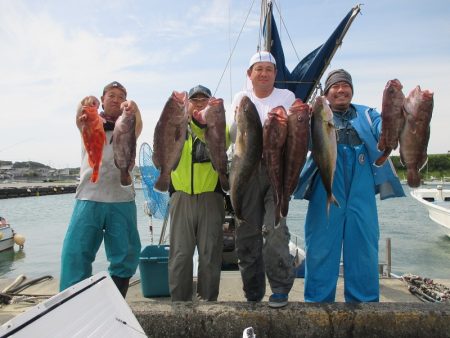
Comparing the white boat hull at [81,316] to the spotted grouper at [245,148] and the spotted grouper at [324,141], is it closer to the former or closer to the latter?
the spotted grouper at [245,148]

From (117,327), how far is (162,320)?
109cm

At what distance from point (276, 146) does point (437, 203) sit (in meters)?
24.7

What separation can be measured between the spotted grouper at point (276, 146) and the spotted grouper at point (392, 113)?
894 mm

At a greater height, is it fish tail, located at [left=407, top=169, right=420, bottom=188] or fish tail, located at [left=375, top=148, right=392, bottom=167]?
fish tail, located at [left=375, top=148, right=392, bottom=167]

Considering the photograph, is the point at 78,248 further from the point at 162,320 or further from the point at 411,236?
the point at 411,236

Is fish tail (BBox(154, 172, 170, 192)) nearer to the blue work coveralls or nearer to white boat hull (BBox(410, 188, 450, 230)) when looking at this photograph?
the blue work coveralls

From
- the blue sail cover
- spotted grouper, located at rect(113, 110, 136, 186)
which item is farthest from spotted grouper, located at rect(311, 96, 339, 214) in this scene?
the blue sail cover

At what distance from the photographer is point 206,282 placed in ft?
14.0

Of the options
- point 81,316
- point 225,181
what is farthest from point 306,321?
point 81,316

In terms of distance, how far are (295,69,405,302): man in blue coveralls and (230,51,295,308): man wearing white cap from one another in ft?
1.14

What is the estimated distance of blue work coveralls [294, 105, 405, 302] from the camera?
4.01m

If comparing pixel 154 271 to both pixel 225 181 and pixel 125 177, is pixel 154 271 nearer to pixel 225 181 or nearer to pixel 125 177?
pixel 125 177

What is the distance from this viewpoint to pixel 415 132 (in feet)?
11.3

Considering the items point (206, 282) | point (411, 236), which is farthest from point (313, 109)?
point (411, 236)
